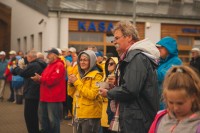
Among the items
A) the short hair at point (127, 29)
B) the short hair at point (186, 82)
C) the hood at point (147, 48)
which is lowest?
the short hair at point (186, 82)

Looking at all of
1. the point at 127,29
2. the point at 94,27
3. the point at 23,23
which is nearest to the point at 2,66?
the point at 94,27

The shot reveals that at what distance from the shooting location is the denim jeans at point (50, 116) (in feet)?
26.7

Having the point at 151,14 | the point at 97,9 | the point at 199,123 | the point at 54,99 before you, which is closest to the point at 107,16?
the point at 97,9

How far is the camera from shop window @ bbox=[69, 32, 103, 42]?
2138 centimetres

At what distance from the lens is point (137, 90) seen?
4.24 m

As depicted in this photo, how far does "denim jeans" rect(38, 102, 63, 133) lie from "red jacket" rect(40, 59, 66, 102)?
0.39 feet

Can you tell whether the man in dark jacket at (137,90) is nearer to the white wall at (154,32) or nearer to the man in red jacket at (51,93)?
→ the man in red jacket at (51,93)

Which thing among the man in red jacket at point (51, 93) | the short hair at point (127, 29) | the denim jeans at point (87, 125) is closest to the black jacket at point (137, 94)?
the short hair at point (127, 29)

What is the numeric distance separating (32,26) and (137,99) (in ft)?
72.3

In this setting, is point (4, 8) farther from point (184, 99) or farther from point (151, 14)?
point (184, 99)

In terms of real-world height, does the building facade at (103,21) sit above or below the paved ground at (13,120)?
above

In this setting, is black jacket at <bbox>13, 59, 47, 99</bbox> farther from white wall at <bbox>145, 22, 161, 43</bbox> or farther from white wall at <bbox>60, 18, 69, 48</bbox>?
white wall at <bbox>145, 22, 161, 43</bbox>

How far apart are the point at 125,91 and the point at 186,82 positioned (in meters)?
1.40

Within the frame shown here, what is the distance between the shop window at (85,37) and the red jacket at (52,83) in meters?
13.0
